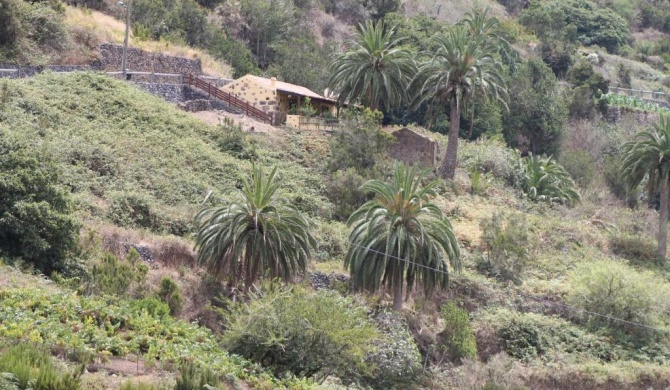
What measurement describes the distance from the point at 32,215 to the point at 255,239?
24.1 feet

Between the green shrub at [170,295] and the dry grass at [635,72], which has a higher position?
the dry grass at [635,72]

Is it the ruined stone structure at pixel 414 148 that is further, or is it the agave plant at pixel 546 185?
the agave plant at pixel 546 185

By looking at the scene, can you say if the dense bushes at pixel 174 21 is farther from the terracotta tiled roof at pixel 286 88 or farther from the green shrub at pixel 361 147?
the green shrub at pixel 361 147

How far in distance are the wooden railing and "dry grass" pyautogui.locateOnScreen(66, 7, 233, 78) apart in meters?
5.22

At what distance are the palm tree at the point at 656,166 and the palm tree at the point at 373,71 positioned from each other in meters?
12.5

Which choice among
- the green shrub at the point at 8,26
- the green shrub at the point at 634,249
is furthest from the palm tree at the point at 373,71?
the green shrub at the point at 8,26

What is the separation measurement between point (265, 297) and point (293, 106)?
95.4 feet

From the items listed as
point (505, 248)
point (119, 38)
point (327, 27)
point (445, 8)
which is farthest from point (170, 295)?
point (445, 8)

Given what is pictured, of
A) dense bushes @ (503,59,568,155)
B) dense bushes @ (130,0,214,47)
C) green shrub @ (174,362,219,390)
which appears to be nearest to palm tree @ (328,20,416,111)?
dense bushes @ (130,0,214,47)

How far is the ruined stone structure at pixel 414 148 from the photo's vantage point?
5538cm

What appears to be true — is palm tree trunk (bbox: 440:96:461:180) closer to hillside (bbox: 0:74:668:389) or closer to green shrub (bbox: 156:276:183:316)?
hillside (bbox: 0:74:668:389)

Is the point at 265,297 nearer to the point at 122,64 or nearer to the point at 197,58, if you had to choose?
the point at 122,64

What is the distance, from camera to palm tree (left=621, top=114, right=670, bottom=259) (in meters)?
51.0

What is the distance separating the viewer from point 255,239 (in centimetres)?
3500
